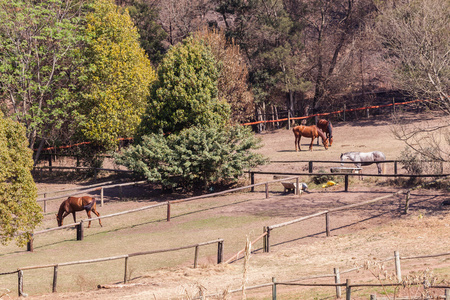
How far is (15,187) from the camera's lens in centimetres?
1631

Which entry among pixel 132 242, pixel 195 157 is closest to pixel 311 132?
pixel 195 157

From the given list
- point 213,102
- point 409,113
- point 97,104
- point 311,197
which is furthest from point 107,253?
point 409,113

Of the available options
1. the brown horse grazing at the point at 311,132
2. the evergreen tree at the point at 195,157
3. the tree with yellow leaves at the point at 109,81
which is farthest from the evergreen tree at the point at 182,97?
the brown horse grazing at the point at 311,132

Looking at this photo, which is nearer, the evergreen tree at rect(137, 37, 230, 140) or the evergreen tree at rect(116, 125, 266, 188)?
the evergreen tree at rect(116, 125, 266, 188)

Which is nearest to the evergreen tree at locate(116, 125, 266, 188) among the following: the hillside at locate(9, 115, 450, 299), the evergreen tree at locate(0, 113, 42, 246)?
the hillside at locate(9, 115, 450, 299)

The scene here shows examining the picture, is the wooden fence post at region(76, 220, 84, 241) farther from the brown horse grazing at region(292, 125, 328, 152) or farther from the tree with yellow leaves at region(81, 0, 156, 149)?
the brown horse grazing at region(292, 125, 328, 152)

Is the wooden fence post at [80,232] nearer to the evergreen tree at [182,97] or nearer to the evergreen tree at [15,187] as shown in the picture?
the evergreen tree at [15,187]

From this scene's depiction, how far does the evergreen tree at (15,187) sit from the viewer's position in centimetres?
1596

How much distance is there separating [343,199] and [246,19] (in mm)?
28660

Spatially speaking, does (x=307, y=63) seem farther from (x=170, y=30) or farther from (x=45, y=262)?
(x=45, y=262)

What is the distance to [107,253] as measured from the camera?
691 inches

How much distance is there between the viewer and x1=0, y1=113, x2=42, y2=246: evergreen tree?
15961 mm

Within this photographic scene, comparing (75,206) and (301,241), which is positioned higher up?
(75,206)

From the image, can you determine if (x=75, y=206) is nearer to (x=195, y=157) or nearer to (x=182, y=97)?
(x=195, y=157)
